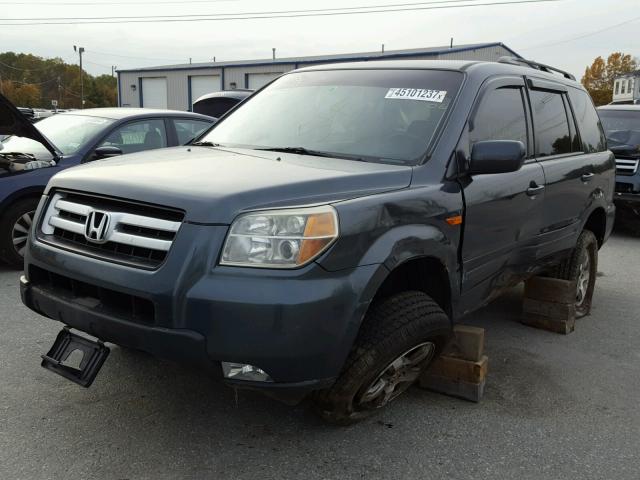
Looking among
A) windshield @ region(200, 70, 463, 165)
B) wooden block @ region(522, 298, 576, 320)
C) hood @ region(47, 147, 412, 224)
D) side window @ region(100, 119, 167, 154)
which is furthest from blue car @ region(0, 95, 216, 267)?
wooden block @ region(522, 298, 576, 320)

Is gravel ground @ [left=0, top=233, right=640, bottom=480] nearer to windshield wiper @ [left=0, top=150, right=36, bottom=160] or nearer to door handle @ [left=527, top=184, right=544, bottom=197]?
door handle @ [left=527, top=184, right=544, bottom=197]

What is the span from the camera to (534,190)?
3.89 metres

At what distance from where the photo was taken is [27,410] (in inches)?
125

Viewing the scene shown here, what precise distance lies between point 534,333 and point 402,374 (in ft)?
6.75

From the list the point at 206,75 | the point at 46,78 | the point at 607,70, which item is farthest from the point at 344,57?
the point at 46,78

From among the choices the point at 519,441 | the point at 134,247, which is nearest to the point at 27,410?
the point at 134,247

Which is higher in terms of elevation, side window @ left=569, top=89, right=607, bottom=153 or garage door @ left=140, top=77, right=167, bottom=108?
garage door @ left=140, top=77, right=167, bottom=108

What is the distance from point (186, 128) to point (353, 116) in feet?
14.0

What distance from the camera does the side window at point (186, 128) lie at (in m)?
7.24

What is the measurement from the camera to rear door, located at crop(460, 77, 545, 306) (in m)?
3.36

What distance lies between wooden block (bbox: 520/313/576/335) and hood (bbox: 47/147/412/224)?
7.90 ft

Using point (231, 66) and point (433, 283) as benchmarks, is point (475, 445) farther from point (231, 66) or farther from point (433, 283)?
point (231, 66)

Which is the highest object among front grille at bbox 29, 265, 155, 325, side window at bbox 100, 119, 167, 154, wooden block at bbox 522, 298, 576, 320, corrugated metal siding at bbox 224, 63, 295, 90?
corrugated metal siding at bbox 224, 63, 295, 90

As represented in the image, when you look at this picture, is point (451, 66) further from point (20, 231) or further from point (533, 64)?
point (20, 231)
